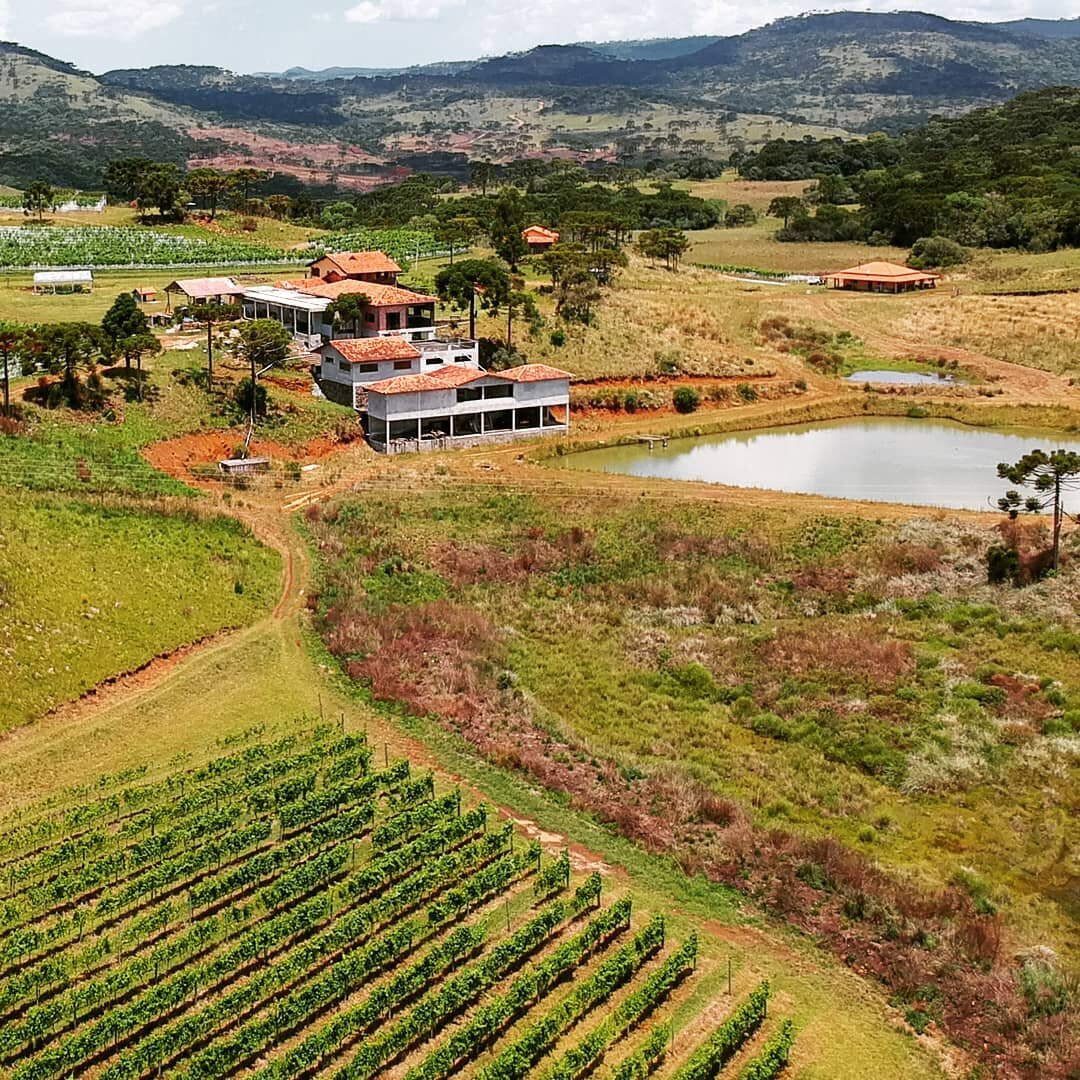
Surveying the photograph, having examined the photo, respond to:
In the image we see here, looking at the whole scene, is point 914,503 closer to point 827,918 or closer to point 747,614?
point 747,614

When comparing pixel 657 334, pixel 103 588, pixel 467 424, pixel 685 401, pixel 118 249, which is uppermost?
pixel 118 249

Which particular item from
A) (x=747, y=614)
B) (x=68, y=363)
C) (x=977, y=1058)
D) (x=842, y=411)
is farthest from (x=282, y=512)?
(x=842, y=411)

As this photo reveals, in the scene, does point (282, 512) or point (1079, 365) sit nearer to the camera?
point (282, 512)

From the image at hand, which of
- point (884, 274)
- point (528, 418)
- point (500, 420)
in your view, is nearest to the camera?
point (500, 420)

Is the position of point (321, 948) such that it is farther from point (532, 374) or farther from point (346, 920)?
point (532, 374)

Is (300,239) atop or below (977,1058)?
atop

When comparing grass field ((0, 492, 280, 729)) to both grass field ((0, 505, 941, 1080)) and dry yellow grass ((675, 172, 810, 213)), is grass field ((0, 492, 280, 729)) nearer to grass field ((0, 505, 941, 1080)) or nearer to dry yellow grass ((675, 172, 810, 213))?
grass field ((0, 505, 941, 1080))

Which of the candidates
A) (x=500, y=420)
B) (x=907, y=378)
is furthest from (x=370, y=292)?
(x=907, y=378)
